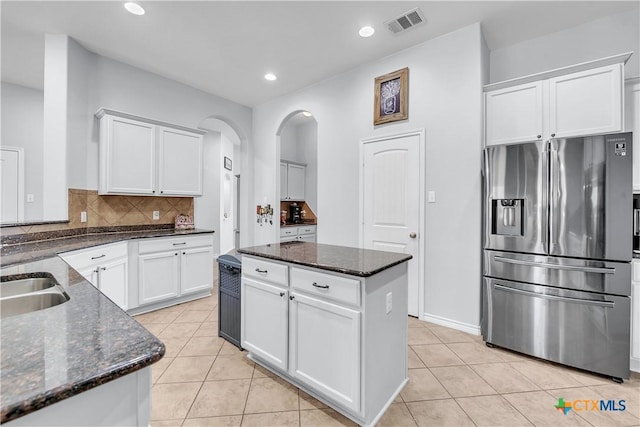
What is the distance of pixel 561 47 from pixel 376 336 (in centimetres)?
342

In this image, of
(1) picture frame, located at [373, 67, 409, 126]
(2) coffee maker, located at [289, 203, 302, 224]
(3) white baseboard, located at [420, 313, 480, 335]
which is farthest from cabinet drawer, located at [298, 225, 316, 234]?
(3) white baseboard, located at [420, 313, 480, 335]

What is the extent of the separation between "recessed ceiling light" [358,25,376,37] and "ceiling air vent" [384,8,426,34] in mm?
165

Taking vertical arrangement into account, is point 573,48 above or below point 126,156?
above

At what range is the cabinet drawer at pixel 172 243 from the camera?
323 cm

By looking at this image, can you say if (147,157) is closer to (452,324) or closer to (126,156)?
(126,156)

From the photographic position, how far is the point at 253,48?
10.7 feet

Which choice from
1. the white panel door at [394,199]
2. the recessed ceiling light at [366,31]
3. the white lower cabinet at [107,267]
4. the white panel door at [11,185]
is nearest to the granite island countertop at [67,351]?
the white lower cabinet at [107,267]

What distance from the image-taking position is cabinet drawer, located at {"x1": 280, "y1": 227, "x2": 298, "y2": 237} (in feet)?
16.5

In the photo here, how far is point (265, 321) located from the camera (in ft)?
6.75

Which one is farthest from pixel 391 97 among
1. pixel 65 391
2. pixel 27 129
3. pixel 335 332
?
pixel 27 129

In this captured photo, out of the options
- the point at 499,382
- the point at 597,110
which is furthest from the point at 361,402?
the point at 597,110

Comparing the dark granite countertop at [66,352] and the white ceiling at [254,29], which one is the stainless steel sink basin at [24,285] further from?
the white ceiling at [254,29]

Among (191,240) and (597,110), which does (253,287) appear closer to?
(191,240)

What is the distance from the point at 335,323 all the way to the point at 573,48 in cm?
351
